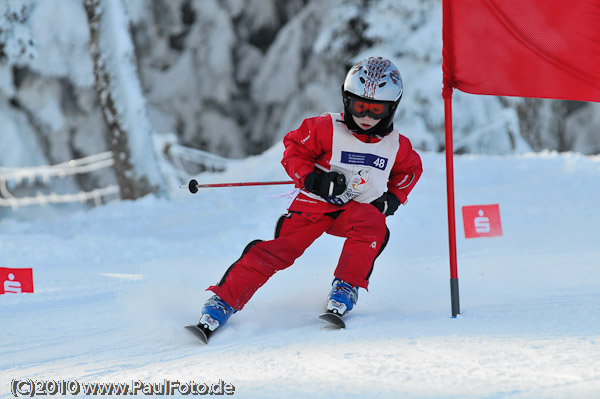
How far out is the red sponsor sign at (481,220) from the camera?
448 centimetres

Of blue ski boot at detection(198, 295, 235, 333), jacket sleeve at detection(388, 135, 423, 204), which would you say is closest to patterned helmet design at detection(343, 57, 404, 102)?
jacket sleeve at detection(388, 135, 423, 204)

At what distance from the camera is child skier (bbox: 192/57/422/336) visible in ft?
10.9

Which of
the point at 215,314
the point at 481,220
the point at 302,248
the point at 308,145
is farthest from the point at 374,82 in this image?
the point at 481,220

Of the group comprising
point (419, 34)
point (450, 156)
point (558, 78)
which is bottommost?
point (450, 156)

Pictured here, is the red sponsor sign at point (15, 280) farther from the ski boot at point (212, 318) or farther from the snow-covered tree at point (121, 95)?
the snow-covered tree at point (121, 95)

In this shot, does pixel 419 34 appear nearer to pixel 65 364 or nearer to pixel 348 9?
Result: pixel 348 9

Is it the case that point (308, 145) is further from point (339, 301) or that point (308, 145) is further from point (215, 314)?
point (215, 314)

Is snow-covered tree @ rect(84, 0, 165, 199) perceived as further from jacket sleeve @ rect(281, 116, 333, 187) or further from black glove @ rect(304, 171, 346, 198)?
black glove @ rect(304, 171, 346, 198)

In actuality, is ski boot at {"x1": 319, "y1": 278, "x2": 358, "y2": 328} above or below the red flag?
below

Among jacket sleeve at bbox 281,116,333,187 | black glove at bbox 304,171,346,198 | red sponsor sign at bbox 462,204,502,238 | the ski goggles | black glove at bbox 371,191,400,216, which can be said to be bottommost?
red sponsor sign at bbox 462,204,502,238

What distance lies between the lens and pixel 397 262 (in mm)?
5129

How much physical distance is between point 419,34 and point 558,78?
10.1m

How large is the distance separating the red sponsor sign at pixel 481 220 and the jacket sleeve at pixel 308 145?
135 cm

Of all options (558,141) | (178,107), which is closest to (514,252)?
(558,141)
